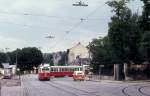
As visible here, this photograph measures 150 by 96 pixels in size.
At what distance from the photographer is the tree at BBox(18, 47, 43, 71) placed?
590 feet

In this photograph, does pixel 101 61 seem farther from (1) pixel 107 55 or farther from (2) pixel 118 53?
(2) pixel 118 53

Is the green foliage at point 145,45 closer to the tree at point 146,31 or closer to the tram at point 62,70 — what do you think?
the tree at point 146,31

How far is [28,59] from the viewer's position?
180875mm

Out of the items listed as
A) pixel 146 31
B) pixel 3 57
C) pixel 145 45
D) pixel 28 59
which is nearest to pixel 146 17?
pixel 146 31

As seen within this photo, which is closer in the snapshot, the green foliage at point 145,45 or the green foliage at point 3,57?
the green foliage at point 145,45

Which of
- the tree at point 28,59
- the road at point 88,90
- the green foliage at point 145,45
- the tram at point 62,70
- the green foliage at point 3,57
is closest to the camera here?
the road at point 88,90

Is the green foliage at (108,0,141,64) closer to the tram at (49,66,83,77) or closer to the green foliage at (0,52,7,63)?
the tram at (49,66,83,77)

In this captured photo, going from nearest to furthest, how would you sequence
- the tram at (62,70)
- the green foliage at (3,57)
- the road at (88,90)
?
the road at (88,90) → the tram at (62,70) → the green foliage at (3,57)

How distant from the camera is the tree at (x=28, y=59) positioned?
590 ft

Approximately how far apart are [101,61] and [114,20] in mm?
16588

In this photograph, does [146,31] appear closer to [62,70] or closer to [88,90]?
[88,90]

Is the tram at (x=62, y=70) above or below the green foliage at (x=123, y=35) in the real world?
below

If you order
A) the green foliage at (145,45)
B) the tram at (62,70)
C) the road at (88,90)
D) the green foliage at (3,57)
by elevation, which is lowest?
the road at (88,90)

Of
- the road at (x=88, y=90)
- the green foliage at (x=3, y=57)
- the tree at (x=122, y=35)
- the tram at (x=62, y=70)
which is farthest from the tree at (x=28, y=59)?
the road at (x=88, y=90)
